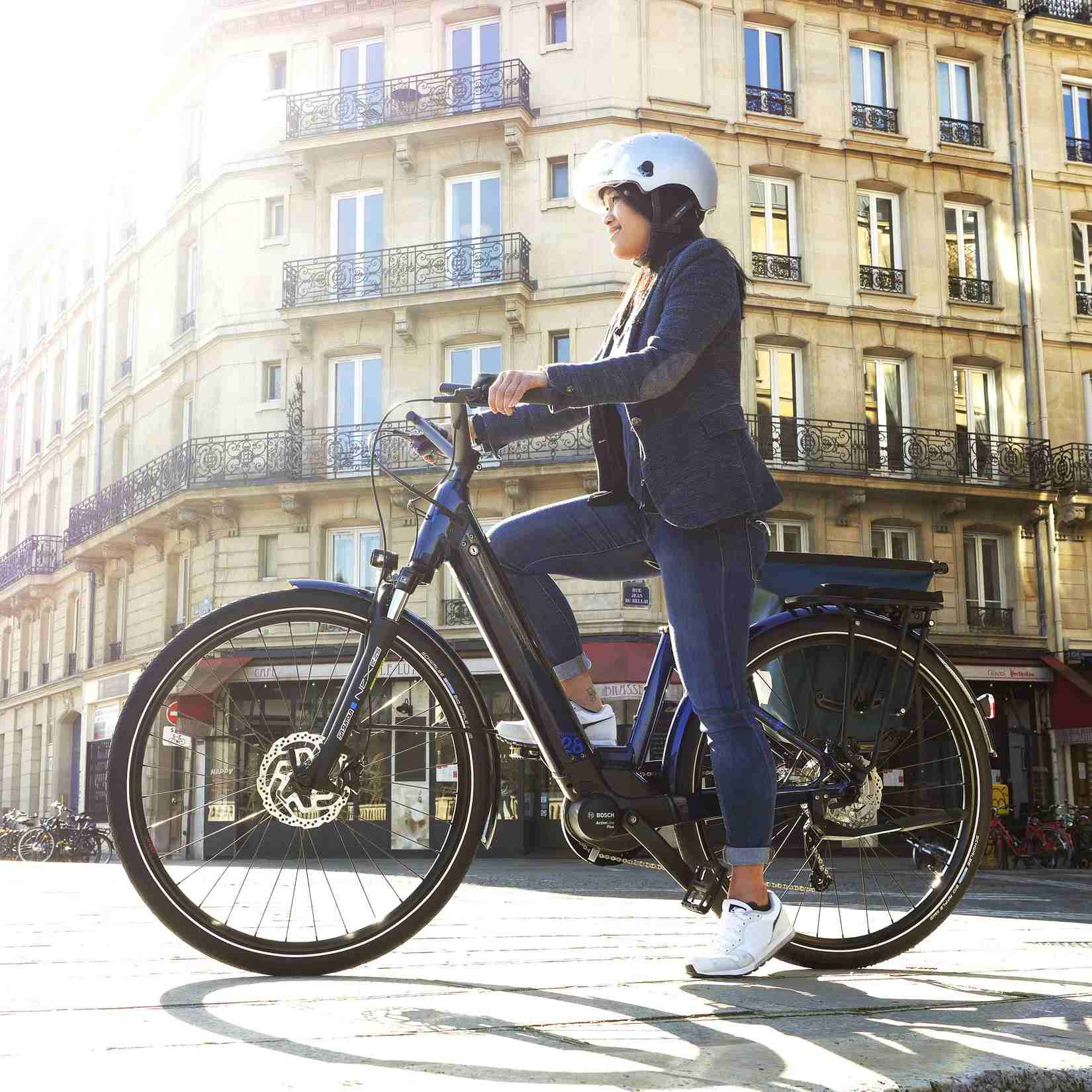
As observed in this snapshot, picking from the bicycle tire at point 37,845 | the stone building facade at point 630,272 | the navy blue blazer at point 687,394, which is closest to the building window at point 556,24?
the stone building facade at point 630,272

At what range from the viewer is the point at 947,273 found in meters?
24.9

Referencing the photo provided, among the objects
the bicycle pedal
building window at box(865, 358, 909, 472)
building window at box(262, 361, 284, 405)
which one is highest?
building window at box(262, 361, 284, 405)

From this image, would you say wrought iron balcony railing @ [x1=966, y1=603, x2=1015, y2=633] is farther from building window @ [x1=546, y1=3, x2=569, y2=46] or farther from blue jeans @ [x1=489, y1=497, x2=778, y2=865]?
blue jeans @ [x1=489, y1=497, x2=778, y2=865]

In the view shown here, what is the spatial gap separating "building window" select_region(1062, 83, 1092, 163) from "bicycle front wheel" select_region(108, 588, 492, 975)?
26864 millimetres

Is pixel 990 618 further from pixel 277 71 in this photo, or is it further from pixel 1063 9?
pixel 277 71

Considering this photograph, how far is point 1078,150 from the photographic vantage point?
2625 cm

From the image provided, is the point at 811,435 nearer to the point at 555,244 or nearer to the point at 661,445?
the point at 555,244

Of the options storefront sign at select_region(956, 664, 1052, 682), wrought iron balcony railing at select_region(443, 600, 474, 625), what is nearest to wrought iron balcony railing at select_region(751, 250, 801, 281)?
storefront sign at select_region(956, 664, 1052, 682)

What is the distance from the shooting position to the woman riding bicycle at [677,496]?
298cm

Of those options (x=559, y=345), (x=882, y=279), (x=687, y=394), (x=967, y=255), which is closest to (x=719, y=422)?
(x=687, y=394)

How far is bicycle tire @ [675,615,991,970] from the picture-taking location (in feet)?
10.2

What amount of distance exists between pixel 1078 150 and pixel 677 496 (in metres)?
26.8

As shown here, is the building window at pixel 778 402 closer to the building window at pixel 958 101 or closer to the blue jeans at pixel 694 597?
the building window at pixel 958 101

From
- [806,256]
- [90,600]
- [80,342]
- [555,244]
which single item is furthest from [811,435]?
[80,342]
